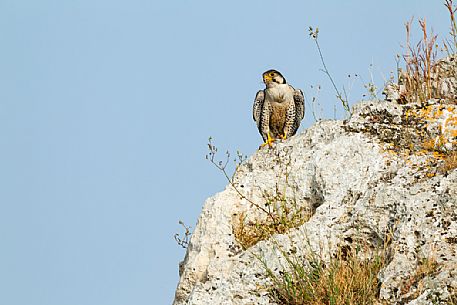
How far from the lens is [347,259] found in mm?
6023

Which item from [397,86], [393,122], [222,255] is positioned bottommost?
[222,255]

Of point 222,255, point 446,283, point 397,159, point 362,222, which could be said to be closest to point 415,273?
point 446,283

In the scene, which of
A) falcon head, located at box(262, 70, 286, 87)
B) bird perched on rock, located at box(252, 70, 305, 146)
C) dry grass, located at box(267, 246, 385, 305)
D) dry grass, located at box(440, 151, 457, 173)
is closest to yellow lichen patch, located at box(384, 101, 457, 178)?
dry grass, located at box(440, 151, 457, 173)

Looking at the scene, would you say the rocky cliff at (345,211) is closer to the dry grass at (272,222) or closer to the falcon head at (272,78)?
the dry grass at (272,222)

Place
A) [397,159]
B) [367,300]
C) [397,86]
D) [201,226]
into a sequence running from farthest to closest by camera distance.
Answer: [397,86]
[201,226]
[397,159]
[367,300]

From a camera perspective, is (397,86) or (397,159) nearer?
(397,159)

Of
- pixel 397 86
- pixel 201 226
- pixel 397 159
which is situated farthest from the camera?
pixel 397 86

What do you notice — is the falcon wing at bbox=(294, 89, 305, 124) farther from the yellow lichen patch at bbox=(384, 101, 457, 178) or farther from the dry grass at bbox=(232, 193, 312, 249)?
the dry grass at bbox=(232, 193, 312, 249)

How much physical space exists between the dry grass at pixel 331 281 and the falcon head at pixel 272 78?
4776 millimetres

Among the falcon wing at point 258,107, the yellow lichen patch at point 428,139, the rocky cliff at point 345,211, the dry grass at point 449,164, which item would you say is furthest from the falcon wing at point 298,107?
the dry grass at point 449,164

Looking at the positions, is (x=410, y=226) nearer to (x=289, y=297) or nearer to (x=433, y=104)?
(x=289, y=297)

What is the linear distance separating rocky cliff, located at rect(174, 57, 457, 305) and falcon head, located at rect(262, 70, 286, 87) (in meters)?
3.03

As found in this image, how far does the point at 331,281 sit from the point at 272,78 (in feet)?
17.3

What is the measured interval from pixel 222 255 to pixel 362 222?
4.17 ft
